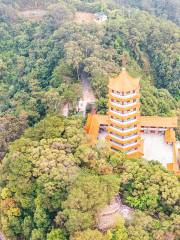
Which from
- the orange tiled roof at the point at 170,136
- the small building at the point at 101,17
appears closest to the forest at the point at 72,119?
the small building at the point at 101,17

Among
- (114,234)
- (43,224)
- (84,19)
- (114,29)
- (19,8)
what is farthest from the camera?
(19,8)

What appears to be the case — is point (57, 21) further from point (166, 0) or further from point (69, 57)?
point (166, 0)

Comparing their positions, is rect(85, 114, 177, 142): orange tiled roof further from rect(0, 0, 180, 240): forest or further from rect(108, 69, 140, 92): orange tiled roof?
rect(108, 69, 140, 92): orange tiled roof

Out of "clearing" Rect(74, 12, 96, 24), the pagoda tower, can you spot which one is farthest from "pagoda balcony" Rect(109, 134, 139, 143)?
"clearing" Rect(74, 12, 96, 24)

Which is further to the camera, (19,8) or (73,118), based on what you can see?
(19,8)

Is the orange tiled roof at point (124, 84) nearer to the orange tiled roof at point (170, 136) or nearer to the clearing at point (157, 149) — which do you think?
the clearing at point (157, 149)

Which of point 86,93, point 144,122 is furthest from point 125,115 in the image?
point 86,93

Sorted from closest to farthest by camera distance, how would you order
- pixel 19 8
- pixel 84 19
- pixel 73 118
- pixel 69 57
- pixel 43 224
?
pixel 43 224, pixel 73 118, pixel 69 57, pixel 84 19, pixel 19 8

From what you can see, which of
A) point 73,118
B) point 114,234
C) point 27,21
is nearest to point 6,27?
point 27,21
